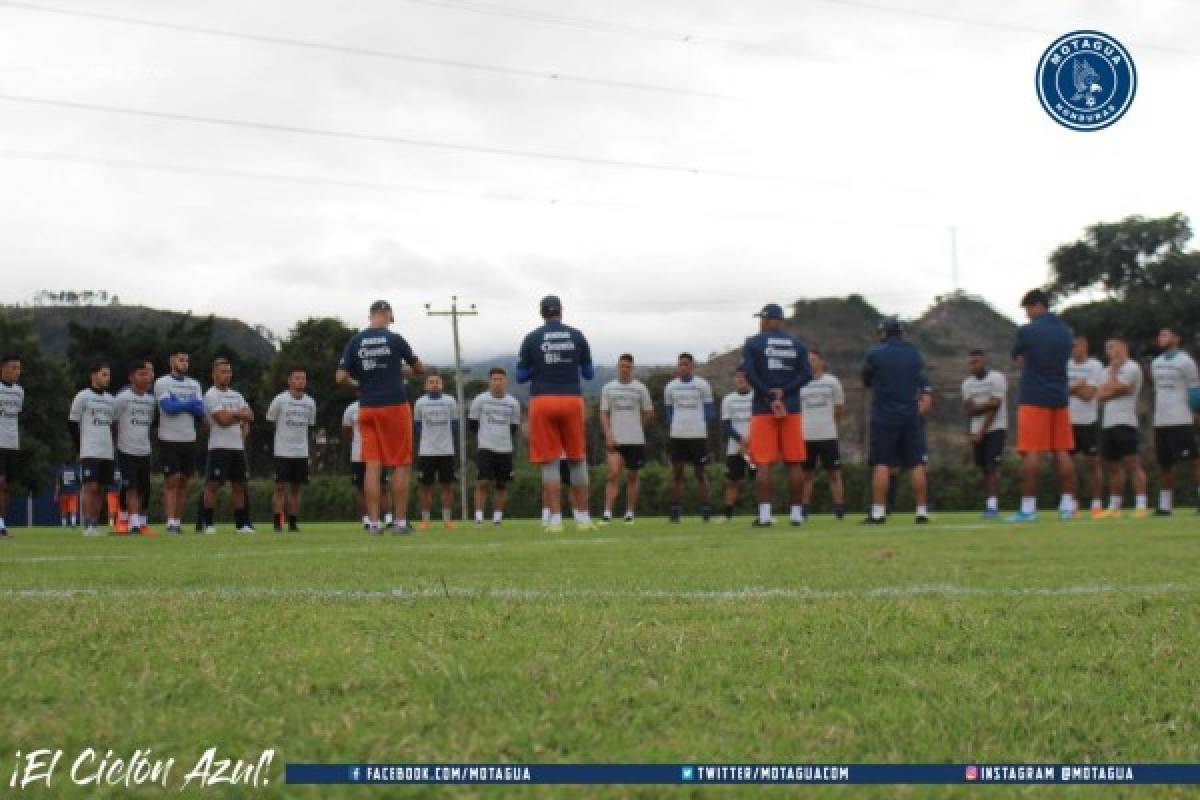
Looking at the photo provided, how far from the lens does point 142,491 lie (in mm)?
16578

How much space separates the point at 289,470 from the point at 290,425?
0.63 metres

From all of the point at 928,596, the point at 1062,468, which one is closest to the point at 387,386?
the point at 1062,468

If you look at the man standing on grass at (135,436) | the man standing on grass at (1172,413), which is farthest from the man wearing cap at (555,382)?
the man standing on grass at (1172,413)

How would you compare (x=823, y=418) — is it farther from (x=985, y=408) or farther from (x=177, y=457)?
(x=177, y=457)

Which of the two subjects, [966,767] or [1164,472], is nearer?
[966,767]

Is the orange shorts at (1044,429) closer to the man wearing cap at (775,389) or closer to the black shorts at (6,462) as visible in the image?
the man wearing cap at (775,389)

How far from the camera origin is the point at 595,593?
536 centimetres

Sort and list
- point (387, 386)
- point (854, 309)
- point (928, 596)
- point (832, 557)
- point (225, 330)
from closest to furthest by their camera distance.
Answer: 1. point (928, 596)
2. point (832, 557)
3. point (387, 386)
4. point (854, 309)
5. point (225, 330)

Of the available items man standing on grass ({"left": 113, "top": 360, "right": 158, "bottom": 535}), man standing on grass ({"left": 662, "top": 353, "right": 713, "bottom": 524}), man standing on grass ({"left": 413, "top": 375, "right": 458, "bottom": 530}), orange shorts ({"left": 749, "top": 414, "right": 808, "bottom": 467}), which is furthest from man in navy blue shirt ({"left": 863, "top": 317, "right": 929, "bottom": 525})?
man standing on grass ({"left": 113, "top": 360, "right": 158, "bottom": 535})

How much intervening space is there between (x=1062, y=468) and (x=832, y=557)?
24.6 ft

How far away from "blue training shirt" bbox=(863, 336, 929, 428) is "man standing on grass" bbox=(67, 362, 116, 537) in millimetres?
9002

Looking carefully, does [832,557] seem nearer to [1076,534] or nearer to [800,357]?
[1076,534]

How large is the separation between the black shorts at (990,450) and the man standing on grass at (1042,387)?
2.94 meters

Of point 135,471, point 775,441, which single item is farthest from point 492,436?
point 775,441
